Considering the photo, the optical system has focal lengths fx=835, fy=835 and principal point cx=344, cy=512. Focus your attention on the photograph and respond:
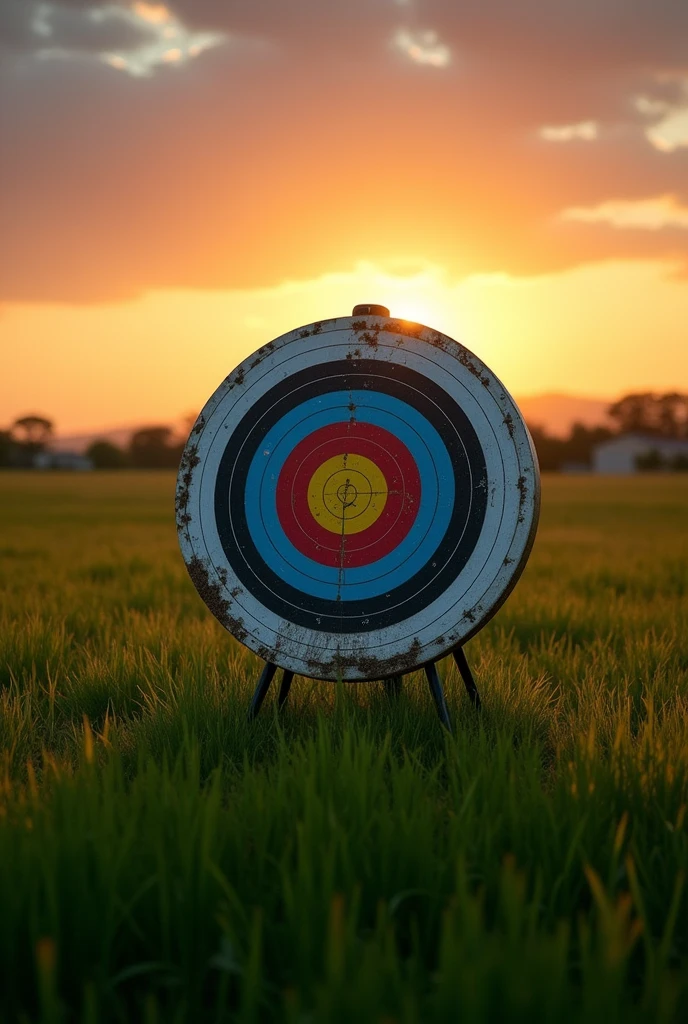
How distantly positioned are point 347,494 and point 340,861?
4.61 feet

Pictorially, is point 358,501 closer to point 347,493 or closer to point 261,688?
point 347,493

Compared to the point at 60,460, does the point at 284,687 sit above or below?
below

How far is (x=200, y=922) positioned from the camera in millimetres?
1526

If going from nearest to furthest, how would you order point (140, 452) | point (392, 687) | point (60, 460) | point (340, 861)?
point (340, 861) → point (392, 687) → point (140, 452) → point (60, 460)

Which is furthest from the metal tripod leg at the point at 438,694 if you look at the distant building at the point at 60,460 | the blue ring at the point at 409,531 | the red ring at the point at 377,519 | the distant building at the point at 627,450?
the distant building at the point at 627,450

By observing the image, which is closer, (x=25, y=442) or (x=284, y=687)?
(x=284, y=687)

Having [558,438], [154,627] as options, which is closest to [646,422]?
[558,438]

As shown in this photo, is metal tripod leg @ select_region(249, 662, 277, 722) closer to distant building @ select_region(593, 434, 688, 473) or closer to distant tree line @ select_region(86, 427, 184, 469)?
distant tree line @ select_region(86, 427, 184, 469)

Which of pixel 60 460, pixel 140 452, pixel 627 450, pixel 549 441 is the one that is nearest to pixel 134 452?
pixel 140 452

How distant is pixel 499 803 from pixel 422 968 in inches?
20.3

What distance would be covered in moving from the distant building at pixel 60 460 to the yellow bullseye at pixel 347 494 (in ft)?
240

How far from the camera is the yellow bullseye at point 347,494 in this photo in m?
2.82

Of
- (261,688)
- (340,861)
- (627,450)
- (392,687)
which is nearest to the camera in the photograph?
(340,861)

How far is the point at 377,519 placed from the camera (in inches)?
111
